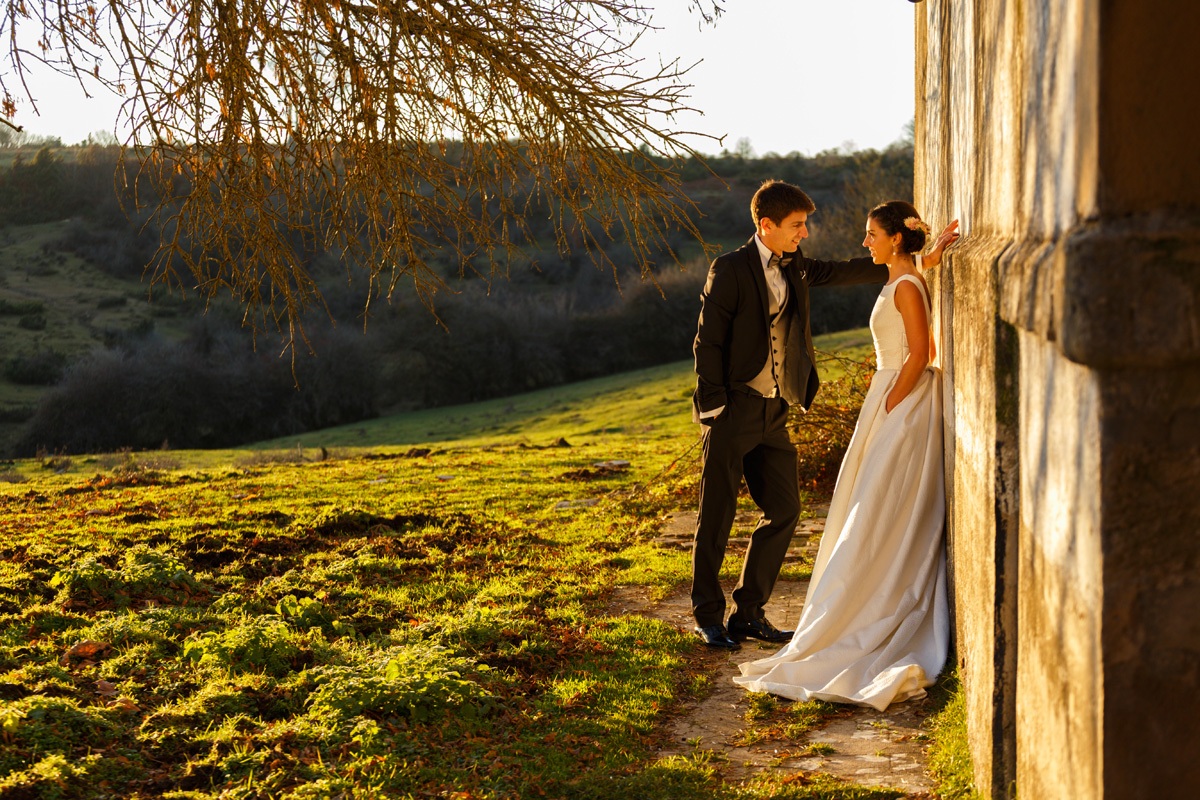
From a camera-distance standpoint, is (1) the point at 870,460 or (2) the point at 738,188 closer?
(1) the point at 870,460

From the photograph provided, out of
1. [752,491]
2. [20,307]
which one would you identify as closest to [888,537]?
[752,491]

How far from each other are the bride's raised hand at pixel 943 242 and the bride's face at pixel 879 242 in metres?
0.21

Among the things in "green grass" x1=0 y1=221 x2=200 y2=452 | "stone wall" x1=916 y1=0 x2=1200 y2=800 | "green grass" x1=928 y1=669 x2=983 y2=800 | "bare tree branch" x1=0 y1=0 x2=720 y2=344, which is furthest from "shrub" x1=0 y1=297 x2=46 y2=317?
"stone wall" x1=916 y1=0 x2=1200 y2=800

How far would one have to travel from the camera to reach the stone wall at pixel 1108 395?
180cm

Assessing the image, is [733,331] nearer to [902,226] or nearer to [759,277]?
[759,277]

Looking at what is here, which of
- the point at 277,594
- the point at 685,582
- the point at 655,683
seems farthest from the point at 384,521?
the point at 655,683

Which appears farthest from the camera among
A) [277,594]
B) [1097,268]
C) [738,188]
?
[738,188]

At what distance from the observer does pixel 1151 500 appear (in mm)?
1872

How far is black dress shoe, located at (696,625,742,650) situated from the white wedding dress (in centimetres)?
51

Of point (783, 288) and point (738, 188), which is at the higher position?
point (738, 188)

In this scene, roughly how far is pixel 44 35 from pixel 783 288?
4.05 metres

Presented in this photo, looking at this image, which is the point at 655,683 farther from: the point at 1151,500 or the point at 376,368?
the point at 376,368

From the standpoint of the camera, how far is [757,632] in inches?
205

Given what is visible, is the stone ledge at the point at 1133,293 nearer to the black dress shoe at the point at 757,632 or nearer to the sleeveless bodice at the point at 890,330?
the sleeveless bodice at the point at 890,330
